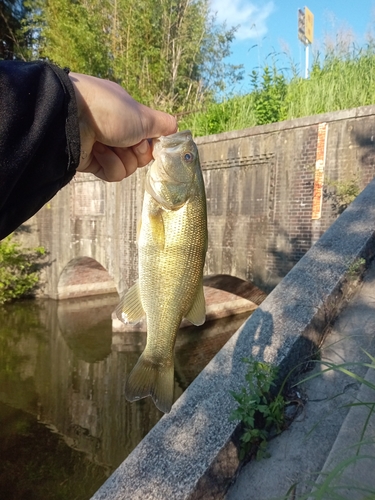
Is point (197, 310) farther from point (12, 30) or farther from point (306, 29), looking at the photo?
point (12, 30)

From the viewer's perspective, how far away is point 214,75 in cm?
1972

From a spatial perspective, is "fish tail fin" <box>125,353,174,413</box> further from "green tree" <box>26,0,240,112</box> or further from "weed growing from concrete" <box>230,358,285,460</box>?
"green tree" <box>26,0,240,112</box>

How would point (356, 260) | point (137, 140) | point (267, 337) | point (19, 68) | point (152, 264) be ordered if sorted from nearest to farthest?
point (19, 68) < point (152, 264) < point (137, 140) < point (267, 337) < point (356, 260)

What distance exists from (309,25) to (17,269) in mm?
12804

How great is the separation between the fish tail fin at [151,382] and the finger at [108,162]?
3.65 feet

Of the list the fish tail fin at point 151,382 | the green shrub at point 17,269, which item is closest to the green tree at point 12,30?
the green shrub at point 17,269

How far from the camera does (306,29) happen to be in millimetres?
10484

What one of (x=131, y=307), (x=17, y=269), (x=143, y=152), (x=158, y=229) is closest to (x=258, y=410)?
(x=131, y=307)

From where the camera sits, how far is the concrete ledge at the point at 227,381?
2.19 metres

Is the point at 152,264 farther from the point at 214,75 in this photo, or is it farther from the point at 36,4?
the point at 36,4

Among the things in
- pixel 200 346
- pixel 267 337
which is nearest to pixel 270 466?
pixel 267 337

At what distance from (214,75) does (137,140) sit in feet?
63.7

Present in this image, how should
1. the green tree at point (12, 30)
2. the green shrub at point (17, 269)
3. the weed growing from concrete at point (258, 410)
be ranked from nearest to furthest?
the weed growing from concrete at point (258, 410) < the green shrub at point (17, 269) < the green tree at point (12, 30)

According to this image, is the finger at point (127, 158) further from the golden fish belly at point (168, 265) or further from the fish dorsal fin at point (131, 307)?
the fish dorsal fin at point (131, 307)
